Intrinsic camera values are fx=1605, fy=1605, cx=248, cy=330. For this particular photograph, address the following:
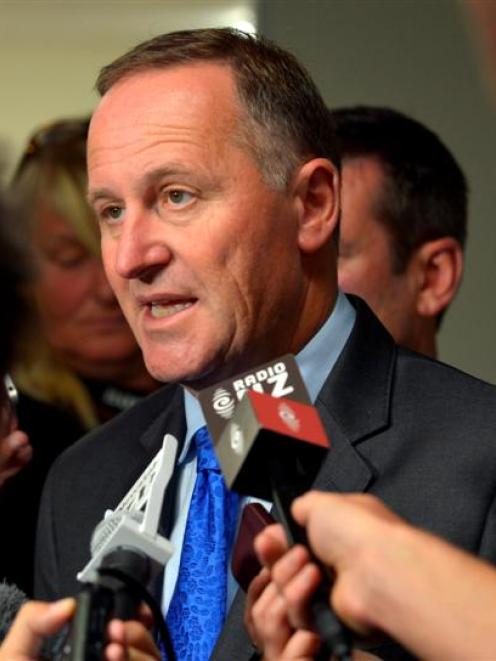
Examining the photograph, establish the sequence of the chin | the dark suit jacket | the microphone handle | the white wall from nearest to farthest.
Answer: the microphone handle
the dark suit jacket
the chin
the white wall

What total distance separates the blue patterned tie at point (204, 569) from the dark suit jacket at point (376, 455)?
0.06 metres

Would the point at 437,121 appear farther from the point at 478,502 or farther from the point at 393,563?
the point at 393,563

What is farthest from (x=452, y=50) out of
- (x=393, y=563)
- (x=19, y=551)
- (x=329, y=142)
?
(x=393, y=563)

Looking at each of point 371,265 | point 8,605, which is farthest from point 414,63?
point 8,605

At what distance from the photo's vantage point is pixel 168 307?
2178 millimetres

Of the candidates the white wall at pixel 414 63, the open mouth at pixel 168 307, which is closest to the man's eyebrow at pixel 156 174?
the open mouth at pixel 168 307

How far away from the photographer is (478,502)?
6.57ft

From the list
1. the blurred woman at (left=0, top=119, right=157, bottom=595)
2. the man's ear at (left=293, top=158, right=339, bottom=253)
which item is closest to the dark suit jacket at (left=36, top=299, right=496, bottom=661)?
the man's ear at (left=293, top=158, right=339, bottom=253)

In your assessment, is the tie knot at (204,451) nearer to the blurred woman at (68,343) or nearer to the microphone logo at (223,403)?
the microphone logo at (223,403)

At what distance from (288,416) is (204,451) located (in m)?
0.78

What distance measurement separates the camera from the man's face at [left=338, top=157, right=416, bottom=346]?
3049mm

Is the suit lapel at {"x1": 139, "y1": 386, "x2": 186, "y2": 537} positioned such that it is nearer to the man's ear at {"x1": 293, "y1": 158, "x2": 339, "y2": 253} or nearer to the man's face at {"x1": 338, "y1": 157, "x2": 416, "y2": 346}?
the man's ear at {"x1": 293, "y1": 158, "x2": 339, "y2": 253}

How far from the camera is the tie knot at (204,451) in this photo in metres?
2.17

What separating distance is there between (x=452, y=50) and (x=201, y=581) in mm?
1809
